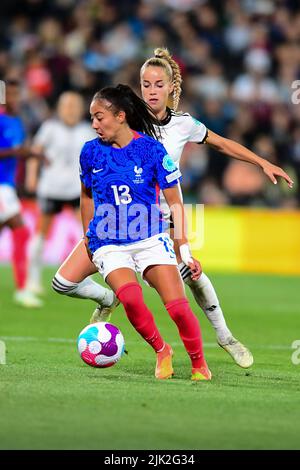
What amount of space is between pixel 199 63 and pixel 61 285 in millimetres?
13603

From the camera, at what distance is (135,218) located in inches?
272

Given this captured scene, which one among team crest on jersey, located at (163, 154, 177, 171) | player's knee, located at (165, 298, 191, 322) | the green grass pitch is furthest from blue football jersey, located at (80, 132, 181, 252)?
the green grass pitch

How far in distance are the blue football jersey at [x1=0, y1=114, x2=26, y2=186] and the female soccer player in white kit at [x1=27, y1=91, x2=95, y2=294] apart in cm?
126

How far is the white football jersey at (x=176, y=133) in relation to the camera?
7.56 m

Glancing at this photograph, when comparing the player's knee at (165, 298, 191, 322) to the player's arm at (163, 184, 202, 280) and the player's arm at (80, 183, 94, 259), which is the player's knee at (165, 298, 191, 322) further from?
the player's arm at (80, 183, 94, 259)

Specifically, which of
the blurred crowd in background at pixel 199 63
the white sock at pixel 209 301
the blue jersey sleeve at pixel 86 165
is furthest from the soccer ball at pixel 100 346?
the blurred crowd in background at pixel 199 63

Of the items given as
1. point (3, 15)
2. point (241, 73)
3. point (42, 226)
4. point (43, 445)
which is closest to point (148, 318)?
point (43, 445)

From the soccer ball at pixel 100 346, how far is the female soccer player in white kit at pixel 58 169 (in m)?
6.34

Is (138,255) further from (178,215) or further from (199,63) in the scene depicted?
(199,63)

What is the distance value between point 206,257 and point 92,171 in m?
10.9

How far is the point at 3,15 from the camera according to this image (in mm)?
21828

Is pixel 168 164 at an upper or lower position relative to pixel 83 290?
upper

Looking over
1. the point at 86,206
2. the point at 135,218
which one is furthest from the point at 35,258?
the point at 135,218

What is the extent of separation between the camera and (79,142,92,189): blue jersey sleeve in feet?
23.0
